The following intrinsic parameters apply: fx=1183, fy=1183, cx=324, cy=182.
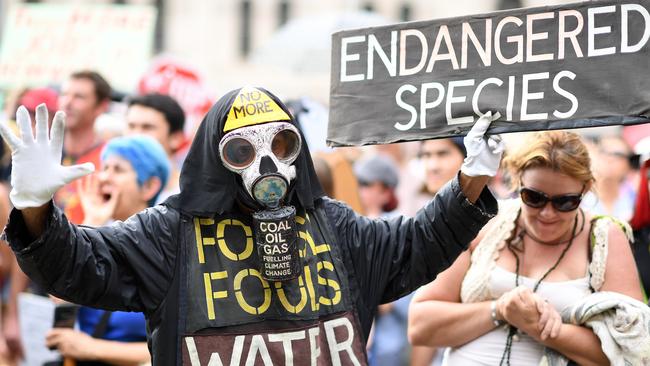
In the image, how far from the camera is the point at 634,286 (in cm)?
463

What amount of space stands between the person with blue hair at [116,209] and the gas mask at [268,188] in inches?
63.7

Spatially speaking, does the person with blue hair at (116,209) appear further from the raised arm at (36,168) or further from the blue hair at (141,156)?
the raised arm at (36,168)

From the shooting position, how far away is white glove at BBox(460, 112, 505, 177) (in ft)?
12.8

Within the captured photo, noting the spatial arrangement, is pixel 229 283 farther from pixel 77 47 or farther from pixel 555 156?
pixel 77 47

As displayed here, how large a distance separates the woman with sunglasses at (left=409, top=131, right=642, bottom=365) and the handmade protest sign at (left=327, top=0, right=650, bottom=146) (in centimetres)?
61

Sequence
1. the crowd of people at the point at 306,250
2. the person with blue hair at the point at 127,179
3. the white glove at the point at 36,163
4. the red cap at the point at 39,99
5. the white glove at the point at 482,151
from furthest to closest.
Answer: the red cap at the point at 39,99, the person with blue hair at the point at 127,179, the white glove at the point at 482,151, the crowd of people at the point at 306,250, the white glove at the point at 36,163

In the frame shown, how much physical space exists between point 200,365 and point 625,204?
537 cm

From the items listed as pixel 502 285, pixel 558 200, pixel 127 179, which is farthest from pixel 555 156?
pixel 127 179

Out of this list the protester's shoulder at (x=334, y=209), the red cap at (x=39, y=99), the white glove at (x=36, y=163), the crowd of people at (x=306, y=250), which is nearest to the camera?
the white glove at (x=36, y=163)

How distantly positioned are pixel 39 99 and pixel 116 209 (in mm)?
3208

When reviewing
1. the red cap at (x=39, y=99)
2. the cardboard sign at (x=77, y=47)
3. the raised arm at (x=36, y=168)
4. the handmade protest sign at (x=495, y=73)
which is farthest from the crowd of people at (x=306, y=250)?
the cardboard sign at (x=77, y=47)

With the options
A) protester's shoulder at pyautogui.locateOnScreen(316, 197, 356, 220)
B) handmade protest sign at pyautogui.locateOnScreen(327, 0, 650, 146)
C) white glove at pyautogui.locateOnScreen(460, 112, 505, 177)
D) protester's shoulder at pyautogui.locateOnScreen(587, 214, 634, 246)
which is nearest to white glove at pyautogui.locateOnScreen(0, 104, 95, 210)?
protester's shoulder at pyautogui.locateOnScreen(316, 197, 356, 220)

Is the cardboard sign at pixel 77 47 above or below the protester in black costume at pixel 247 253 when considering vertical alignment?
above

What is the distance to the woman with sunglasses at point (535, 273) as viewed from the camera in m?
4.54
